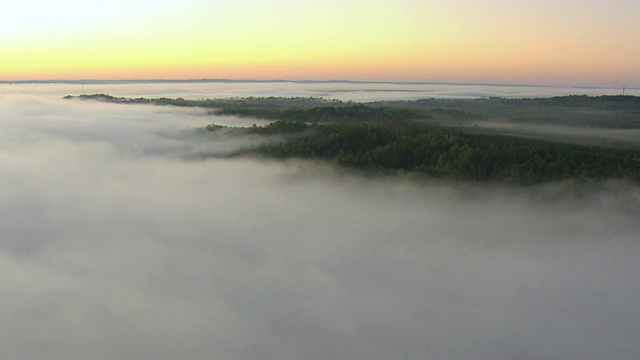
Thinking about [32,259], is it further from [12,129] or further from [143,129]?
[12,129]

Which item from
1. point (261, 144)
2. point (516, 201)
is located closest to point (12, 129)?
point (261, 144)

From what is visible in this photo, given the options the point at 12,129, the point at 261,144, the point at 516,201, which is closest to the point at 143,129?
the point at 12,129

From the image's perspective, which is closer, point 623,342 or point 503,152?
point 623,342

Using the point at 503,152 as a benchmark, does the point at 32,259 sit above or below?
below

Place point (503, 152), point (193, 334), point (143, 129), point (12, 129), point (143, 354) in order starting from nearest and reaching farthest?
point (143, 354) < point (193, 334) < point (503, 152) < point (143, 129) < point (12, 129)

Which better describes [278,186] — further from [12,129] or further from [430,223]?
[12,129]

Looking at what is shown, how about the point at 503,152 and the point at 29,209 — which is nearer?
the point at 503,152

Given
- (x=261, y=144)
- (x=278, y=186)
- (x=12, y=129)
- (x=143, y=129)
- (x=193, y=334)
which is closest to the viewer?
(x=193, y=334)

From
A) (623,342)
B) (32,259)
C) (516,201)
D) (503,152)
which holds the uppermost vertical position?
(503,152)

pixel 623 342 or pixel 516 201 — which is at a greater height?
pixel 516 201

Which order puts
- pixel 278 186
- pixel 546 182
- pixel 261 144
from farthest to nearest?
pixel 261 144, pixel 278 186, pixel 546 182
